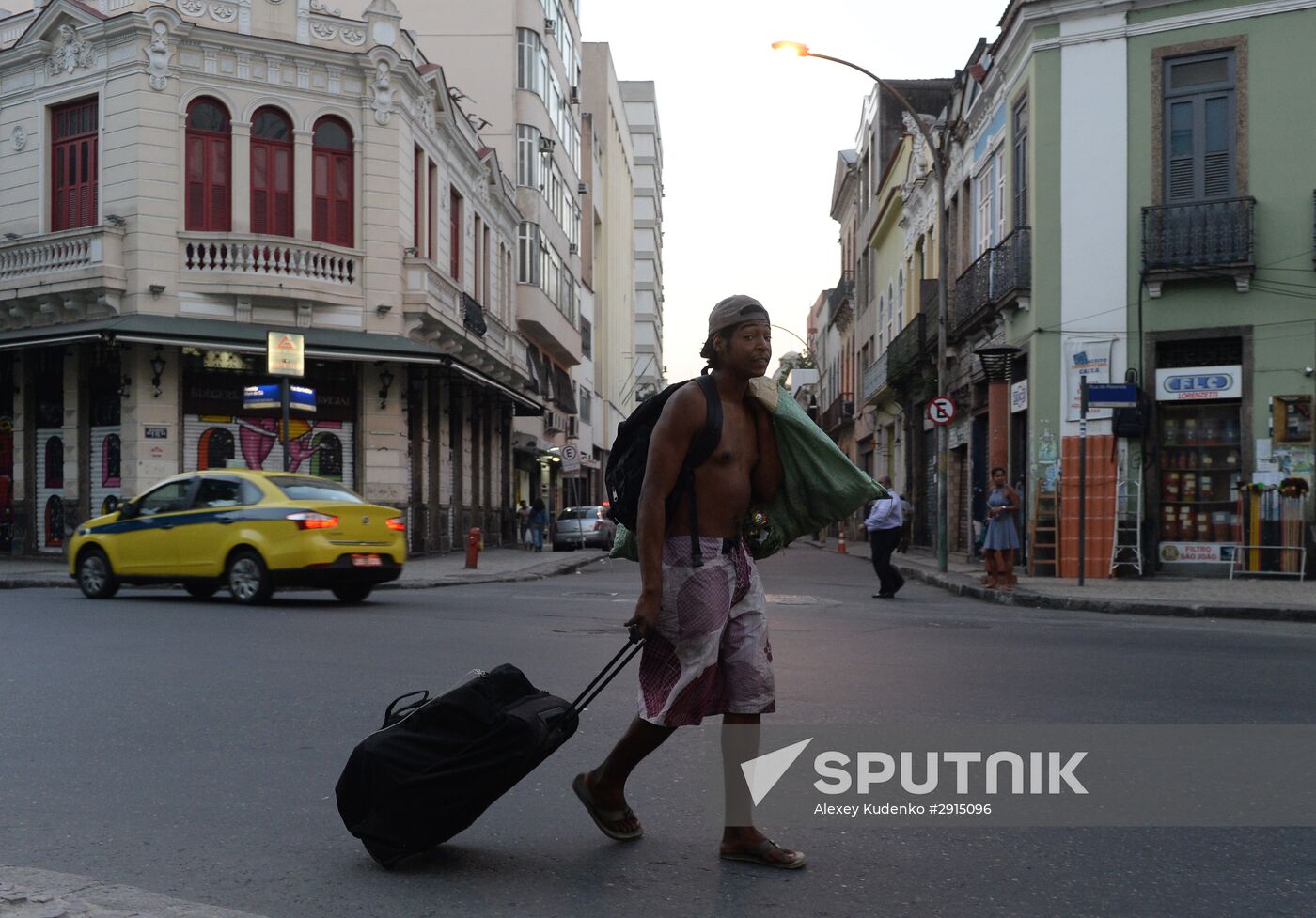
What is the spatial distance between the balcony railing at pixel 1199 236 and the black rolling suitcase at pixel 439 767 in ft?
65.5

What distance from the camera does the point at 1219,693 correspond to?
8.66 m

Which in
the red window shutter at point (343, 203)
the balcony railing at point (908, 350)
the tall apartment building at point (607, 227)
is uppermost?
the tall apartment building at point (607, 227)

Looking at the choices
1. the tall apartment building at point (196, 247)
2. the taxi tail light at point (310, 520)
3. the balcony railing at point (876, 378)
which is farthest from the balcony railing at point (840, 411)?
the taxi tail light at point (310, 520)

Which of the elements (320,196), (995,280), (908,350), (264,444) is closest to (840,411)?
(908,350)

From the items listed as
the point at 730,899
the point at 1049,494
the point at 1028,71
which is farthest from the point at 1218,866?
the point at 1028,71

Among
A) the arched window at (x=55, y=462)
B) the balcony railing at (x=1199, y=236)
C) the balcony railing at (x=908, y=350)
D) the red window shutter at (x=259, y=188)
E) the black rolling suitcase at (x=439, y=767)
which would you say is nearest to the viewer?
the black rolling suitcase at (x=439, y=767)

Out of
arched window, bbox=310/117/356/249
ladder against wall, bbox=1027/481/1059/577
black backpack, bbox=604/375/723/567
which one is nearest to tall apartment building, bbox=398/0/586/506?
arched window, bbox=310/117/356/249

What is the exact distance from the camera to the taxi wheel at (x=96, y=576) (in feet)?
55.3

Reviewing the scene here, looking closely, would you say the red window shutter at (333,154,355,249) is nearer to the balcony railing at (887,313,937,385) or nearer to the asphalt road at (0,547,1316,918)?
the balcony railing at (887,313,937,385)

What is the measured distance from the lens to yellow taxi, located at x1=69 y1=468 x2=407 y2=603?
50.7ft

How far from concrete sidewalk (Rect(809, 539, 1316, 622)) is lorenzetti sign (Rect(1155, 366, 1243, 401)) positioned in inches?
112

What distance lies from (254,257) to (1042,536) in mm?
14930

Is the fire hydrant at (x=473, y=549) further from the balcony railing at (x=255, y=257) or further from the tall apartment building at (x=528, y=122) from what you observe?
the tall apartment building at (x=528, y=122)

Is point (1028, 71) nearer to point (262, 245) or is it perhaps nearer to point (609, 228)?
point (262, 245)
